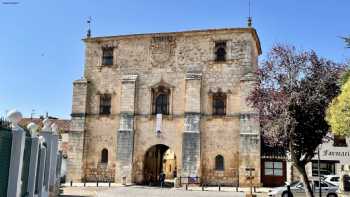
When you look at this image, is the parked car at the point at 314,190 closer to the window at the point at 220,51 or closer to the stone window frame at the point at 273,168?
the stone window frame at the point at 273,168

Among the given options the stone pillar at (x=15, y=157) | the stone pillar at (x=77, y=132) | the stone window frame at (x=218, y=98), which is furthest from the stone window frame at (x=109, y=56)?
the stone pillar at (x=15, y=157)

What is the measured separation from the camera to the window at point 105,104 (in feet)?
102

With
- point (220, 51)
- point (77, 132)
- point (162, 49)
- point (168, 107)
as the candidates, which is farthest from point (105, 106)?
point (220, 51)

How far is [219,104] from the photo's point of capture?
28969mm

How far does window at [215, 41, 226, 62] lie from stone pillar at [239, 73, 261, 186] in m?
2.85

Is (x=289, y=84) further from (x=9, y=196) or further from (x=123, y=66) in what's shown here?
(x=123, y=66)

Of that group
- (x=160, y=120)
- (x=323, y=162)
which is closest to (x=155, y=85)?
(x=160, y=120)

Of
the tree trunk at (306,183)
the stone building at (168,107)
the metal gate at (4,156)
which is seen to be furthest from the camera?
the stone building at (168,107)

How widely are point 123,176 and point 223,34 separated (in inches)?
495

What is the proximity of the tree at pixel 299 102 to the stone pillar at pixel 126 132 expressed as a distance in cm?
1375

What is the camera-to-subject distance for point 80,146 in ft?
100

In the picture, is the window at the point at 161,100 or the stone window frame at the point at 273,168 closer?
the stone window frame at the point at 273,168

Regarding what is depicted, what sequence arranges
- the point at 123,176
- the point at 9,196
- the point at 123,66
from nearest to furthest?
1. the point at 9,196
2. the point at 123,176
3. the point at 123,66

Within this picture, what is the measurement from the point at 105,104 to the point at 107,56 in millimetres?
3818
